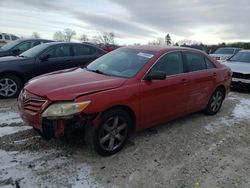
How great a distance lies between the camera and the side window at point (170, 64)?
15.6 ft

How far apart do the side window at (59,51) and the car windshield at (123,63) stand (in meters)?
3.02

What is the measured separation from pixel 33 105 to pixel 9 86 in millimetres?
3646

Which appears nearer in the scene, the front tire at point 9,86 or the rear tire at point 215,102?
the rear tire at point 215,102

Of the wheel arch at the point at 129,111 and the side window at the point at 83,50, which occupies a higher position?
the side window at the point at 83,50

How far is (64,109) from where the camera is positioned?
3.59m

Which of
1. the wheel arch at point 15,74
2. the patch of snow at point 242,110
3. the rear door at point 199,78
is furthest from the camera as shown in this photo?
the wheel arch at point 15,74

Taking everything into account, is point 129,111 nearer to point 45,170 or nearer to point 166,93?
point 166,93

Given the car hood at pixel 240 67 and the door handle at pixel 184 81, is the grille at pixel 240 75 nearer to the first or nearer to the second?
the car hood at pixel 240 67

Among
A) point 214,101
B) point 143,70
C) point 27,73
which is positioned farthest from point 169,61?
point 27,73

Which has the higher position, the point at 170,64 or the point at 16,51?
the point at 16,51

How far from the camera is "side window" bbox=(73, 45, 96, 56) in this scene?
8484 mm

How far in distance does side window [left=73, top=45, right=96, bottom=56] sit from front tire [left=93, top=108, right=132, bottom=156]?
4.82 m

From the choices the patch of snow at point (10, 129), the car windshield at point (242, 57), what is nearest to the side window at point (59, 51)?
the patch of snow at point (10, 129)

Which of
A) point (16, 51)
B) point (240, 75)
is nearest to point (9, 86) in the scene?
point (16, 51)
